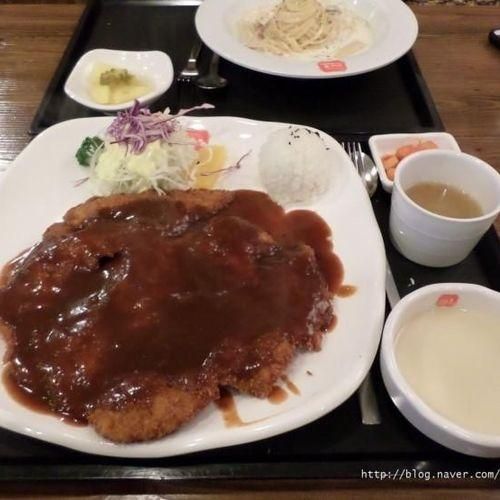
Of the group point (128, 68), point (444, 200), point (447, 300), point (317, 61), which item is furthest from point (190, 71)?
point (447, 300)

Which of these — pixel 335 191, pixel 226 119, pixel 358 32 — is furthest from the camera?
pixel 358 32

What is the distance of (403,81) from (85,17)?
6.35ft

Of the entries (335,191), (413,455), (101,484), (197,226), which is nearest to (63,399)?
(101,484)

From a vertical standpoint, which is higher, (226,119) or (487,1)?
(226,119)

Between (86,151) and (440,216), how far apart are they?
146cm

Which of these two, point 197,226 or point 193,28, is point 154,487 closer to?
point 197,226

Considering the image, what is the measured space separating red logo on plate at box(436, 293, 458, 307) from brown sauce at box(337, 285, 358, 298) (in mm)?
293

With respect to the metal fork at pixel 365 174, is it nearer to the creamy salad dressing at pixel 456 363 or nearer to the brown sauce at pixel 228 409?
the creamy salad dressing at pixel 456 363

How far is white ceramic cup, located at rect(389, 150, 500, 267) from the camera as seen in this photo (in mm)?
1787

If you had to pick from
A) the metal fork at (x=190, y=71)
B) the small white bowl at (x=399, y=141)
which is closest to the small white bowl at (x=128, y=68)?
the metal fork at (x=190, y=71)

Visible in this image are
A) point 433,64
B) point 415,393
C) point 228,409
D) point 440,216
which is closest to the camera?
point 415,393

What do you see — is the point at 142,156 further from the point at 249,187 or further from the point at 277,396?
the point at 277,396

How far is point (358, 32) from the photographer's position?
10.1 feet

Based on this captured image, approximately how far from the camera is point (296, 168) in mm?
2068
